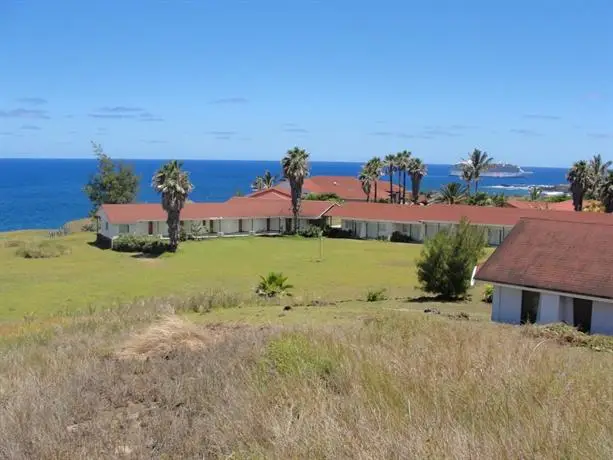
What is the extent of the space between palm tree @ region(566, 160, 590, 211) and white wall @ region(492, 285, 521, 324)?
175 feet

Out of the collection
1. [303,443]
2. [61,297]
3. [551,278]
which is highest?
[303,443]

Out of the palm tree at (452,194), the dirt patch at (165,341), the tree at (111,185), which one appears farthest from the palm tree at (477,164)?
the dirt patch at (165,341)

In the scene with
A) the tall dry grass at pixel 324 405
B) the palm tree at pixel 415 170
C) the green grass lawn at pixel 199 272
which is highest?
the palm tree at pixel 415 170

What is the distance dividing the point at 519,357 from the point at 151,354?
6744mm

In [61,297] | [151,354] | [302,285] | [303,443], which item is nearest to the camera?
[303,443]

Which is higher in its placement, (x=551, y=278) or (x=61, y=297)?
(x=551, y=278)

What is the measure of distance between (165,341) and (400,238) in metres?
60.5

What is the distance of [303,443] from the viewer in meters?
4.98

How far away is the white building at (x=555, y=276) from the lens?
2641 centimetres

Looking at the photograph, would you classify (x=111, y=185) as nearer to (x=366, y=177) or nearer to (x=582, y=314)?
(x=366, y=177)

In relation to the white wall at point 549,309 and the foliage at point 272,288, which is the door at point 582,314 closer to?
the white wall at point 549,309

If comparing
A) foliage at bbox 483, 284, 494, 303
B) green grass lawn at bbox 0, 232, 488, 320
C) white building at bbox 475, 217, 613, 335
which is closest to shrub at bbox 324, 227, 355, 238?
green grass lawn at bbox 0, 232, 488, 320

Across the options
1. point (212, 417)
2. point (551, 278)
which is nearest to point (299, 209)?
point (551, 278)

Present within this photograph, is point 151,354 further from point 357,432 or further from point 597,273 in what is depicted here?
point 597,273
